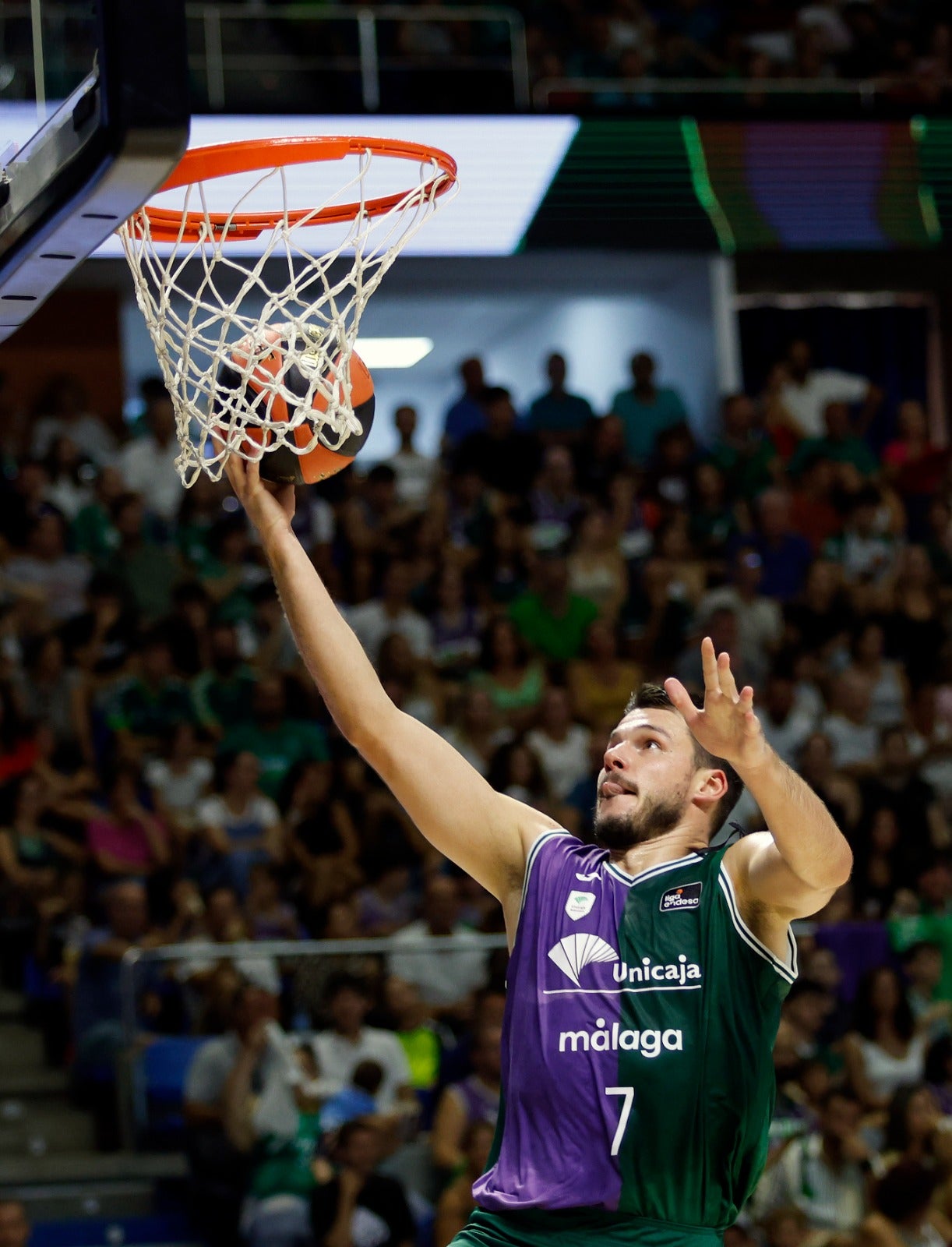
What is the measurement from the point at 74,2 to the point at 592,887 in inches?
76.4

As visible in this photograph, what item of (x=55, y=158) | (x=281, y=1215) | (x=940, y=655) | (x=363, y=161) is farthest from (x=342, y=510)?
(x=55, y=158)

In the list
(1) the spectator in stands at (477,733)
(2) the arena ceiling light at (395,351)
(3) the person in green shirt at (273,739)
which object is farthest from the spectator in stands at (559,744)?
(2) the arena ceiling light at (395,351)

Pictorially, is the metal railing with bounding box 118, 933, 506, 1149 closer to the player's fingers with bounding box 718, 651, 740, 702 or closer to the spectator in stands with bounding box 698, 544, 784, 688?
the spectator in stands with bounding box 698, 544, 784, 688

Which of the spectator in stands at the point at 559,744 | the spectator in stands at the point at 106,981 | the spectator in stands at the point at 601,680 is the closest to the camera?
the spectator in stands at the point at 106,981

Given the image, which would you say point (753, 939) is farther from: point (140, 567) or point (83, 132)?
point (140, 567)

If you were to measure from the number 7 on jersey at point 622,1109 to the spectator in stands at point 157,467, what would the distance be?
8.33 m

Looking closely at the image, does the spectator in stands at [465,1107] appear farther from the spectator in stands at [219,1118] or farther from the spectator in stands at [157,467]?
the spectator in stands at [157,467]

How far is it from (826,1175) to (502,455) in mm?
5827

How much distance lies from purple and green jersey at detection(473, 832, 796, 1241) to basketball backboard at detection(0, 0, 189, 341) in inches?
63.3

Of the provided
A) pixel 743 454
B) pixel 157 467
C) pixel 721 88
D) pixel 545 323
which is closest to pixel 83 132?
pixel 157 467

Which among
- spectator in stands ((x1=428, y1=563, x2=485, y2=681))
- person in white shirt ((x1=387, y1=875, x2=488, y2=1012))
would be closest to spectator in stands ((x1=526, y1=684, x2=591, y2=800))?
spectator in stands ((x1=428, y1=563, x2=485, y2=681))

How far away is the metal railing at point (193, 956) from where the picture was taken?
781 cm

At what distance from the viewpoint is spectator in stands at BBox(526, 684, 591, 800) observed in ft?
33.2

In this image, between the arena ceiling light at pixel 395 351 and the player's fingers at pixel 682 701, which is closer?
the player's fingers at pixel 682 701
